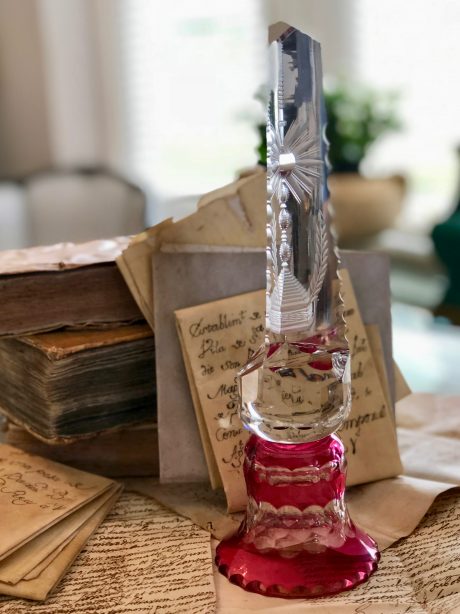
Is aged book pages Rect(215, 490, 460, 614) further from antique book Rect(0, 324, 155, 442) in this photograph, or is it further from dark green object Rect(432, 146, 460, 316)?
dark green object Rect(432, 146, 460, 316)

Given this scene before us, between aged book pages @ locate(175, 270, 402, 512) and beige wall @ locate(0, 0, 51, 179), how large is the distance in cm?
295

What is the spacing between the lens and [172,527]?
65cm

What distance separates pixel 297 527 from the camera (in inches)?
22.3

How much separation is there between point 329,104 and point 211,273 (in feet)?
7.18

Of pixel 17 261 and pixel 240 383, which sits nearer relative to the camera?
pixel 240 383

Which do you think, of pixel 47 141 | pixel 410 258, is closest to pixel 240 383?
pixel 410 258

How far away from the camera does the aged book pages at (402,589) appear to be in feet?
1.73

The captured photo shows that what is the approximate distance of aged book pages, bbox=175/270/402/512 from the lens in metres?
0.66

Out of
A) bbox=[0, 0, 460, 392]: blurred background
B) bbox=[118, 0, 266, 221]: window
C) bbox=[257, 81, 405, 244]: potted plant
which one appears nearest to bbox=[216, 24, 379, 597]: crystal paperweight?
bbox=[0, 0, 460, 392]: blurred background

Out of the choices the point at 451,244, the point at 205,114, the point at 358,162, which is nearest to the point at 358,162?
the point at 358,162

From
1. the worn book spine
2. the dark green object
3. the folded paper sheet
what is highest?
the worn book spine

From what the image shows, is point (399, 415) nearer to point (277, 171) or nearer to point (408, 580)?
point (408, 580)

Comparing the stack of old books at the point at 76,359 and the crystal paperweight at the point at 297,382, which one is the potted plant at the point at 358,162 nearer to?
the stack of old books at the point at 76,359

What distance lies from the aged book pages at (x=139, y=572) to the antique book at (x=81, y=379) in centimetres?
8
